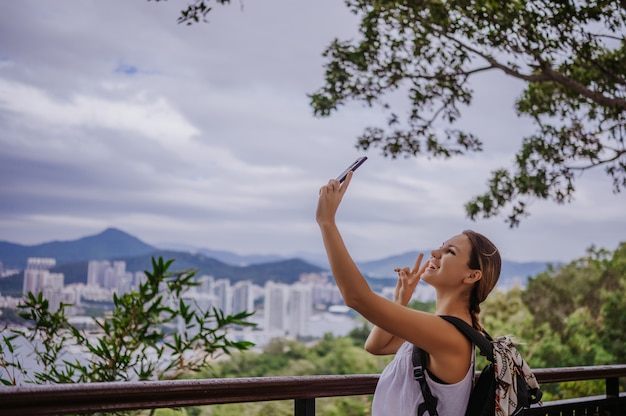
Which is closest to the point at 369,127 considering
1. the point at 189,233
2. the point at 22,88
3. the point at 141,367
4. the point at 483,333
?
the point at 141,367

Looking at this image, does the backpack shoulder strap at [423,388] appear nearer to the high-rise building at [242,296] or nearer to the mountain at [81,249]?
the mountain at [81,249]

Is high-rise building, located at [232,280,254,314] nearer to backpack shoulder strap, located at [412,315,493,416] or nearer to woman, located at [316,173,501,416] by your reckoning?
woman, located at [316,173,501,416]

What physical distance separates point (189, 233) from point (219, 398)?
32.5 metres

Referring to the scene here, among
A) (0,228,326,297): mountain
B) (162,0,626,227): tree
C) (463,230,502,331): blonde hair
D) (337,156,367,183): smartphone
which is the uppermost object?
(162,0,626,227): tree

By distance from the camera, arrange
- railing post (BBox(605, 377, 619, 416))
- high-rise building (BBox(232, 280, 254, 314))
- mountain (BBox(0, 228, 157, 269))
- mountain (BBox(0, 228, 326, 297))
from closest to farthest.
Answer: railing post (BBox(605, 377, 619, 416)) < mountain (BBox(0, 228, 326, 297)) < mountain (BBox(0, 228, 157, 269)) < high-rise building (BBox(232, 280, 254, 314))

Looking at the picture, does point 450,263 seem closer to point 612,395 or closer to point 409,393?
point 409,393

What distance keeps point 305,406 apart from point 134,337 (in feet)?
9.25

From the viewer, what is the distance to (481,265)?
1.64m

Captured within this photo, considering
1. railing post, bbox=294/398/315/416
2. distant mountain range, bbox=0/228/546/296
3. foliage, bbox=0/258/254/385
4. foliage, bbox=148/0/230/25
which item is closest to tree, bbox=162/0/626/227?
foliage, bbox=148/0/230/25

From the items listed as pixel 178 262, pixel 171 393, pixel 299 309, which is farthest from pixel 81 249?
pixel 171 393

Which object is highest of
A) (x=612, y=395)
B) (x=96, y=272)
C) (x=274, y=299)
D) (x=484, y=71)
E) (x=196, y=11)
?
(x=484, y=71)

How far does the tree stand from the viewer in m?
5.66

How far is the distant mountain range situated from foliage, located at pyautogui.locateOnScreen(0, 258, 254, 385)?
838 centimetres

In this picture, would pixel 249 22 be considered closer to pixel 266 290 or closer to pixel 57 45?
pixel 57 45
